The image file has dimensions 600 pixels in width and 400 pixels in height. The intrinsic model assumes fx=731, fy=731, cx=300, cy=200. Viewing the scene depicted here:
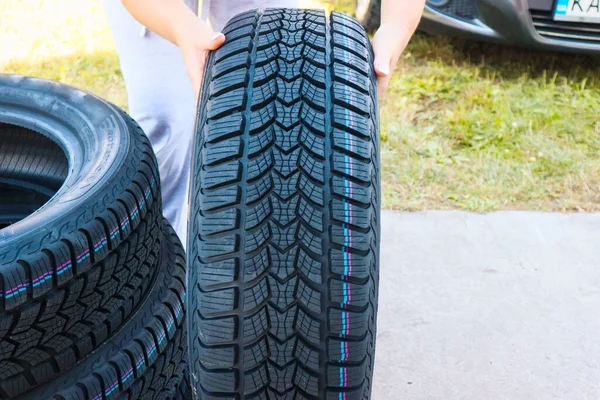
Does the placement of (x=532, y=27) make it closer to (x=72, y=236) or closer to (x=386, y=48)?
(x=386, y=48)

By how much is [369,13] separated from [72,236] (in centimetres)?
341

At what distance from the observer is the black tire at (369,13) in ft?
14.4

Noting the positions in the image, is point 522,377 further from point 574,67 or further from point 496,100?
point 574,67

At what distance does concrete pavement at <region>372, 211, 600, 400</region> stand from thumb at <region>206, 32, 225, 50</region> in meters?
1.08

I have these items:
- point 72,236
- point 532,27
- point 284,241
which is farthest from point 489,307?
point 532,27

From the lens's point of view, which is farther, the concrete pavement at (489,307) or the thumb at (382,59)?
the concrete pavement at (489,307)

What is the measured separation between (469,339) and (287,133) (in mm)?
1209

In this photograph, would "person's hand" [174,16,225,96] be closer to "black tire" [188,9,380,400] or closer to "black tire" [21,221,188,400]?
"black tire" [188,9,380,400]

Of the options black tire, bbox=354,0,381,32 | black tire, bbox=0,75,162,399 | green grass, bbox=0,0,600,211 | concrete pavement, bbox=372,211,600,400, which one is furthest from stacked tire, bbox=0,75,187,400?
black tire, bbox=354,0,381,32

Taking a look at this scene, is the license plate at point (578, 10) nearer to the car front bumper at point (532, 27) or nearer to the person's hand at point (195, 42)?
the car front bumper at point (532, 27)

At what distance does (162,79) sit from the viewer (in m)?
1.98

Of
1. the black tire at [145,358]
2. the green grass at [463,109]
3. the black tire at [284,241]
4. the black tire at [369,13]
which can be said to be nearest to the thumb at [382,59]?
the black tire at [284,241]

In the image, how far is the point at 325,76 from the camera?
1330 millimetres

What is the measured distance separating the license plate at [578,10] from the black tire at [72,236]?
254 centimetres
